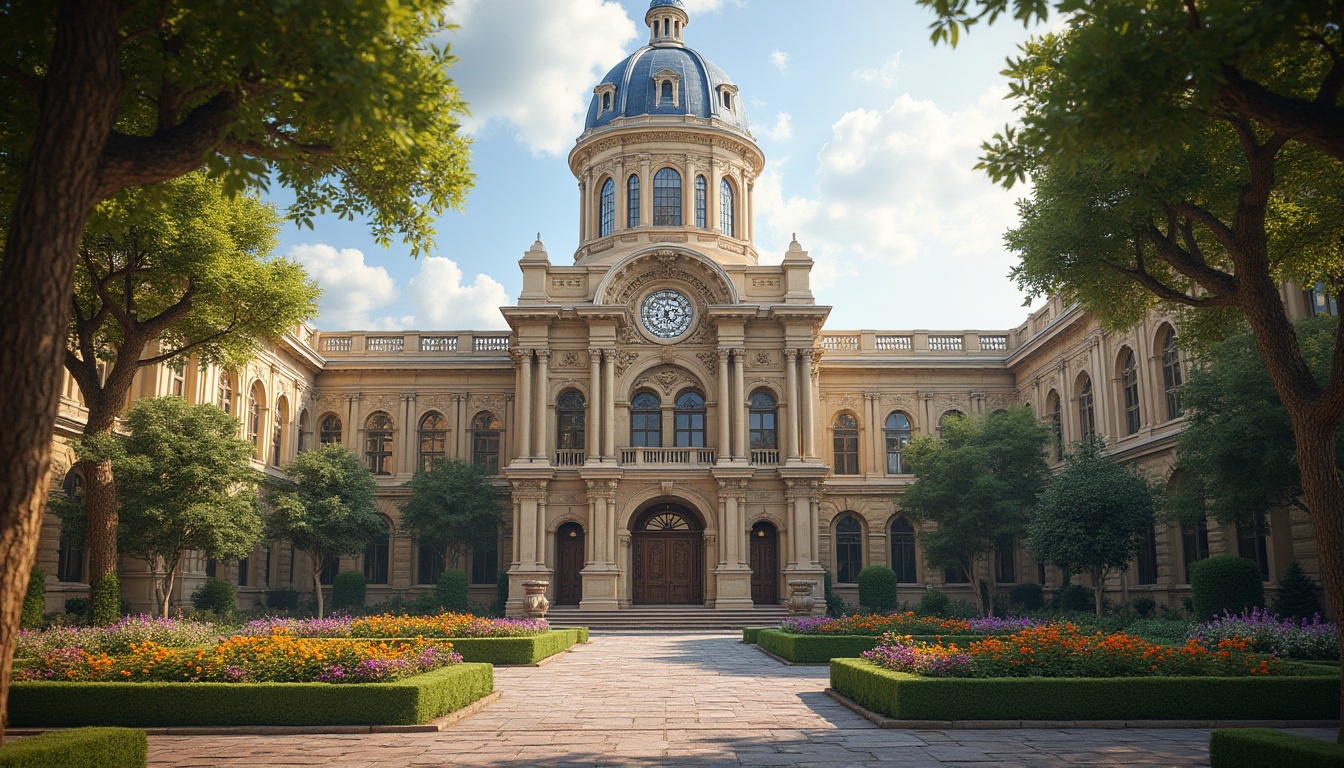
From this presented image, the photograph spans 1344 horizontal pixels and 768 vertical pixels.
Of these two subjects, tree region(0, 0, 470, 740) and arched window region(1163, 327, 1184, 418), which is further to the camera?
arched window region(1163, 327, 1184, 418)

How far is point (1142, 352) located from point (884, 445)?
Answer: 1457cm

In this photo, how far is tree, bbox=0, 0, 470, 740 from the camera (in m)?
7.58

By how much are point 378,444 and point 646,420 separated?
13083mm

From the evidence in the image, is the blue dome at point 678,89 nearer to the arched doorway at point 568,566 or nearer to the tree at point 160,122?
the arched doorway at point 568,566

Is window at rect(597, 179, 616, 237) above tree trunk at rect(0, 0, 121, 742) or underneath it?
above

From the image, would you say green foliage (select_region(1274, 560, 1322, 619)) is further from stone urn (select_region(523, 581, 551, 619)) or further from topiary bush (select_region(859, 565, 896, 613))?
stone urn (select_region(523, 581, 551, 619))

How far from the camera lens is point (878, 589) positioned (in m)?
38.8

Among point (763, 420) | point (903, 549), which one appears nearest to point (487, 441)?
point (763, 420)

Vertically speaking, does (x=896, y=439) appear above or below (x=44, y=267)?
above

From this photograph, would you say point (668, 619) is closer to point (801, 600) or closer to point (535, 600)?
point (801, 600)

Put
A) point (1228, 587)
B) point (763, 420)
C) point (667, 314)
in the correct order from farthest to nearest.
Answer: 1. point (763, 420)
2. point (667, 314)
3. point (1228, 587)

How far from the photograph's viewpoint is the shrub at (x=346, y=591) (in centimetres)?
4003

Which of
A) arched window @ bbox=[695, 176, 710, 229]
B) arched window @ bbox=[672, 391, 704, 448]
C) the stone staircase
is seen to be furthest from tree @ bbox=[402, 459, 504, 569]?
arched window @ bbox=[695, 176, 710, 229]

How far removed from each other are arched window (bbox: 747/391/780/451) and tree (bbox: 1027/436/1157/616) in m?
13.3
